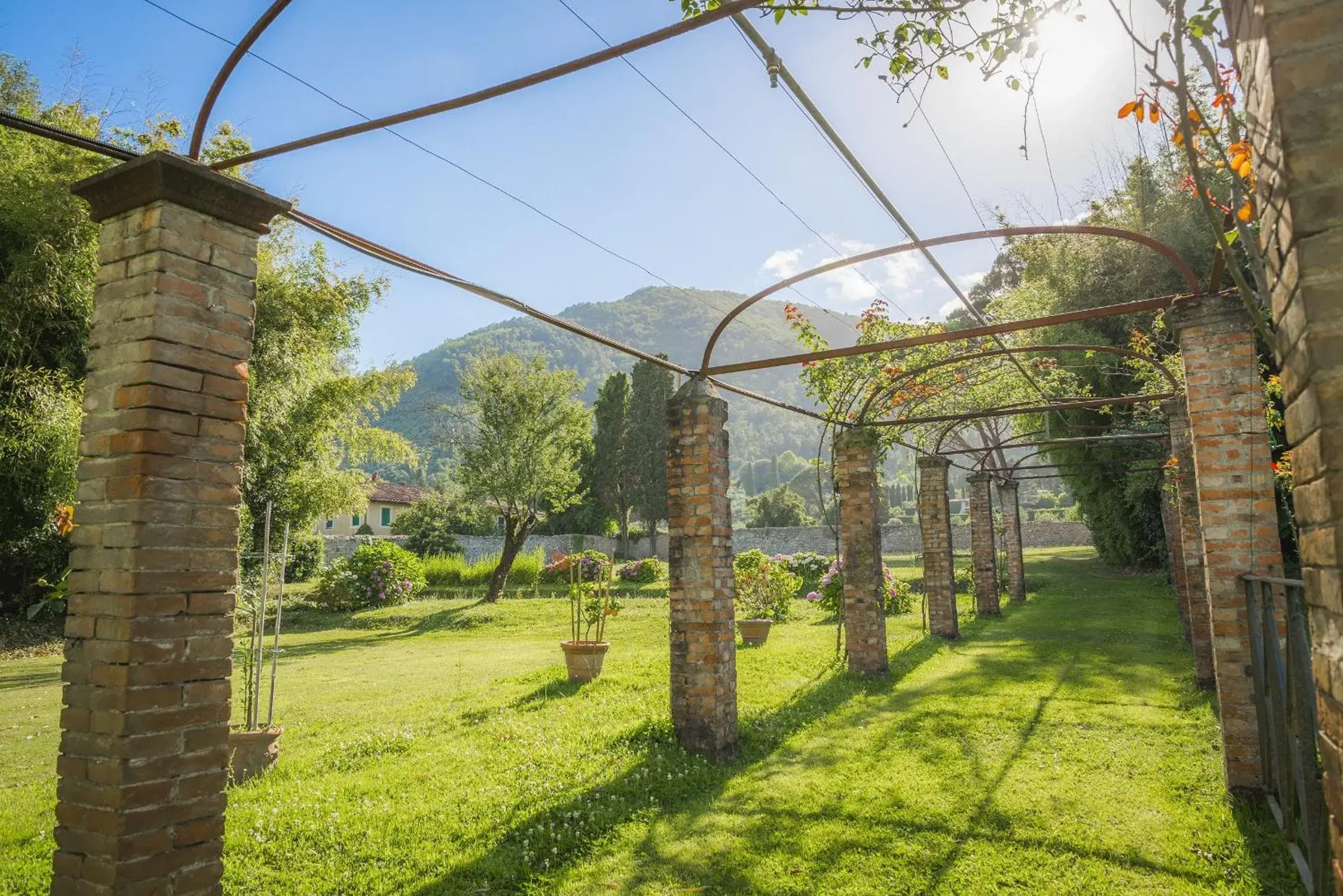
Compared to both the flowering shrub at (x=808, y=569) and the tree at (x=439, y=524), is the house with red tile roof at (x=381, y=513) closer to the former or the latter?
the tree at (x=439, y=524)

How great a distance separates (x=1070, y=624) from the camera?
12.8m

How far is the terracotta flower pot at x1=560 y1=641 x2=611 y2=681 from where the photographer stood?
8.70 m

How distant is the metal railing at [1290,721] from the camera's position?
3184 millimetres

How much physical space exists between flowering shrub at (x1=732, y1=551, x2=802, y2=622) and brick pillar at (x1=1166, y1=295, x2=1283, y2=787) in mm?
8969

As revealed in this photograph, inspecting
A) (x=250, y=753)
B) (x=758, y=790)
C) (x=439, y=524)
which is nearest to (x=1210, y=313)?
(x=758, y=790)

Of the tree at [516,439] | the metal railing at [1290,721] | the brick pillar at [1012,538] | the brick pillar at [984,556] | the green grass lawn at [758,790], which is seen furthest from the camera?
the tree at [516,439]

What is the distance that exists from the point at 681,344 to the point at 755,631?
158 metres

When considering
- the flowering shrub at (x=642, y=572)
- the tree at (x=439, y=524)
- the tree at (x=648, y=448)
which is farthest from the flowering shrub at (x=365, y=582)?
the tree at (x=648, y=448)

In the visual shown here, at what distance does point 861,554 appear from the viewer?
28.4ft

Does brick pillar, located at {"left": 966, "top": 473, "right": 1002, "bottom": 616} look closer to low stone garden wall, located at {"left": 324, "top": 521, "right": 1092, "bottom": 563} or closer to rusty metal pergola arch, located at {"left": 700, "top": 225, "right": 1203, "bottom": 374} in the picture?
rusty metal pergola arch, located at {"left": 700, "top": 225, "right": 1203, "bottom": 374}

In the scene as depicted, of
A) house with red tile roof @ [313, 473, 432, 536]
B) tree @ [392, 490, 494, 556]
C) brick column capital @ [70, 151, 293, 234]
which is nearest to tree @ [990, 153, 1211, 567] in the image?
brick column capital @ [70, 151, 293, 234]

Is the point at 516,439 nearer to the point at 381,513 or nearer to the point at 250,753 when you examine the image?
the point at 250,753

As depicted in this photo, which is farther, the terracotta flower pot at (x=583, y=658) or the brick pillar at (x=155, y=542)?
the terracotta flower pot at (x=583, y=658)

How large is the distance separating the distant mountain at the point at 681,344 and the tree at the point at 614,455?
85.7 meters
